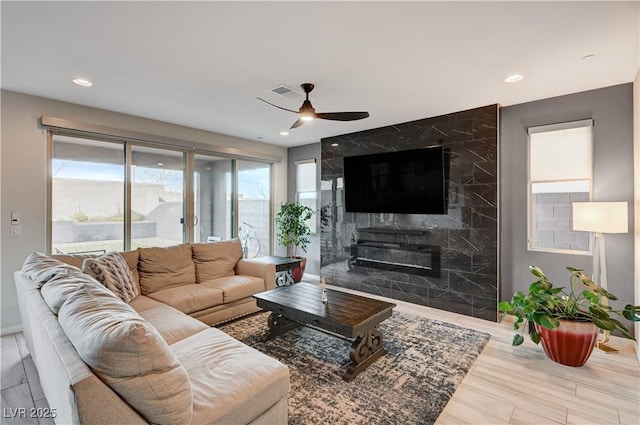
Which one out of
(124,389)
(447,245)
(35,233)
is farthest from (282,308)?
(35,233)

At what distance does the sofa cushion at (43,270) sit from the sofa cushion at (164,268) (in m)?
0.94

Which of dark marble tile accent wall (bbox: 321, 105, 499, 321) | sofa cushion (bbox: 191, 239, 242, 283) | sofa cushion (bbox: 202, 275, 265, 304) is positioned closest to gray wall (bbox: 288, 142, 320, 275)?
dark marble tile accent wall (bbox: 321, 105, 499, 321)

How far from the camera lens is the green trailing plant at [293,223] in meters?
5.52

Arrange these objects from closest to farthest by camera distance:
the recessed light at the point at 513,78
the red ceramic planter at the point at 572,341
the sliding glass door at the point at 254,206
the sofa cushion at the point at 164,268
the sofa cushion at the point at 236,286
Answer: the red ceramic planter at the point at 572,341 → the recessed light at the point at 513,78 → the sofa cushion at the point at 164,268 → the sofa cushion at the point at 236,286 → the sliding glass door at the point at 254,206

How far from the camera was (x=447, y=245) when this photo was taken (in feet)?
13.2

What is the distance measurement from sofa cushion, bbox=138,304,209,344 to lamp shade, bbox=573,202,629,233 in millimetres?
3485

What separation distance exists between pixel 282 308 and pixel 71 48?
2724 mm

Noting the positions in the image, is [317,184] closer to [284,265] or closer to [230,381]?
[284,265]

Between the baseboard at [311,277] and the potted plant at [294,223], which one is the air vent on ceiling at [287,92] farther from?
the baseboard at [311,277]

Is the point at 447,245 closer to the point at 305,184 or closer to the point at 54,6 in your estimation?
the point at 305,184

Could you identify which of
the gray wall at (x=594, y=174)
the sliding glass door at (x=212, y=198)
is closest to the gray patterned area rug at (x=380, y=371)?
the gray wall at (x=594, y=174)

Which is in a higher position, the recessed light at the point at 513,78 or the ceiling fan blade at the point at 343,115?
the recessed light at the point at 513,78

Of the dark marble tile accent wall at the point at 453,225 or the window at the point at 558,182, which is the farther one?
the dark marble tile accent wall at the point at 453,225

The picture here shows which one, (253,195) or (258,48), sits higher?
(258,48)
